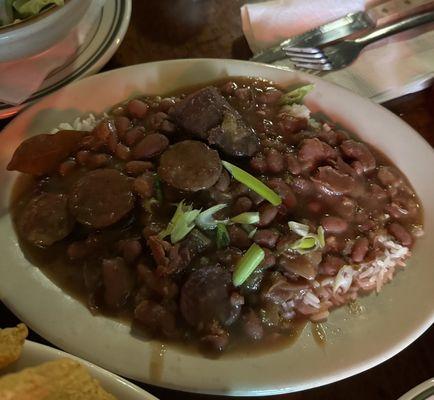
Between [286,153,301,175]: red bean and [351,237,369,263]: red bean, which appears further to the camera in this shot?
[286,153,301,175]: red bean

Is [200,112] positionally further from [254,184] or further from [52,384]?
[52,384]

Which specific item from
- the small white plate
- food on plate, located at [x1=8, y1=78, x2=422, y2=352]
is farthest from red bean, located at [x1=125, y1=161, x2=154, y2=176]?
the small white plate

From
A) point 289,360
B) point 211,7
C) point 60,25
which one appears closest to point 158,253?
point 289,360

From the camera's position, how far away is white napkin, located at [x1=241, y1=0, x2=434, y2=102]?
9.55 ft

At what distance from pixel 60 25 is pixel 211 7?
3.43 ft

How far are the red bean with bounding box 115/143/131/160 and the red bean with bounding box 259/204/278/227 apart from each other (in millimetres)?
595

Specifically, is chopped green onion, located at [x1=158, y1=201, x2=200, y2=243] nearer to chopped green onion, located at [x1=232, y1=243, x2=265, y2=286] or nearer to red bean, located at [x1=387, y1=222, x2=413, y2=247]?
chopped green onion, located at [x1=232, y1=243, x2=265, y2=286]

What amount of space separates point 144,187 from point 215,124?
15.7 inches

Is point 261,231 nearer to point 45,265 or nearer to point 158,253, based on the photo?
point 158,253

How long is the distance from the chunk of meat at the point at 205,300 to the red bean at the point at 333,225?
0.51 m

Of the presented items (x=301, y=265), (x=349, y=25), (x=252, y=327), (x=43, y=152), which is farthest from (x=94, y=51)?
(x=252, y=327)

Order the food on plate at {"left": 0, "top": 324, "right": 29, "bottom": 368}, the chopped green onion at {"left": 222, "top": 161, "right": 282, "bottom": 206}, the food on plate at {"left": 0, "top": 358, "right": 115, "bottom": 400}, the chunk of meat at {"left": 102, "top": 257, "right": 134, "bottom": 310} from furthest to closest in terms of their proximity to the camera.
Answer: the chopped green onion at {"left": 222, "top": 161, "right": 282, "bottom": 206} < the chunk of meat at {"left": 102, "top": 257, "right": 134, "bottom": 310} < the food on plate at {"left": 0, "top": 324, "right": 29, "bottom": 368} < the food on plate at {"left": 0, "top": 358, "right": 115, "bottom": 400}

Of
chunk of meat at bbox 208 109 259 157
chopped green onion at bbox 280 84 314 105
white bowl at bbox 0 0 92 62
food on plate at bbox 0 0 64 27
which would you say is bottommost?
chopped green onion at bbox 280 84 314 105

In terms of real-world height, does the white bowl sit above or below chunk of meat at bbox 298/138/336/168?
above
